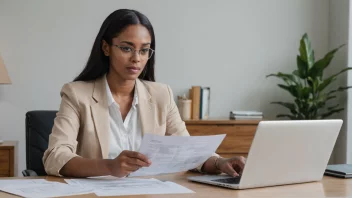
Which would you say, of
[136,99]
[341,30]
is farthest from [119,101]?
[341,30]

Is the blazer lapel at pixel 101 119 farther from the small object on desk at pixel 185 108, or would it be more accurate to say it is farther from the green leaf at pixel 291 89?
the green leaf at pixel 291 89

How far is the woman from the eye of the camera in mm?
2264

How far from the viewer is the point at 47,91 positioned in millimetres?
4832

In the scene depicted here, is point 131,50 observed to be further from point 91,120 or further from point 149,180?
point 149,180

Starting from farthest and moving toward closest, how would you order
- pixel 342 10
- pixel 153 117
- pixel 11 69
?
pixel 342 10
pixel 11 69
pixel 153 117

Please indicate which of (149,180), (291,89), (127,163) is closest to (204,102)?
(291,89)

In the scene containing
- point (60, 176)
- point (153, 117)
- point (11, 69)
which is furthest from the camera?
point (11, 69)

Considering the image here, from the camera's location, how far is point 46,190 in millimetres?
1825

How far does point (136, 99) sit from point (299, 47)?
291 cm

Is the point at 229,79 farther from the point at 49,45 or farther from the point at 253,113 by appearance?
the point at 49,45

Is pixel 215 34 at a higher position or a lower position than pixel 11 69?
higher

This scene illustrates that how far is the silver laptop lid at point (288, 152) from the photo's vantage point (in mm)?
1915

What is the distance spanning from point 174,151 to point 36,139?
1190mm

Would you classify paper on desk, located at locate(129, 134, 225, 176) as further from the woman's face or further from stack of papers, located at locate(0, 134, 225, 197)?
the woman's face
